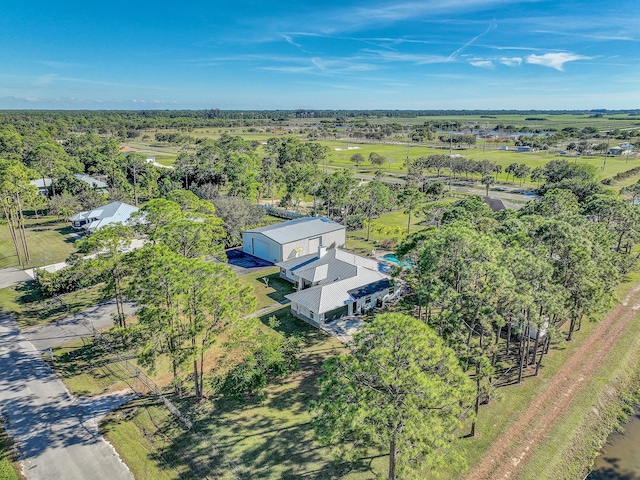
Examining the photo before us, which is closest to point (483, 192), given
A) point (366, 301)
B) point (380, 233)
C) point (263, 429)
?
point (380, 233)

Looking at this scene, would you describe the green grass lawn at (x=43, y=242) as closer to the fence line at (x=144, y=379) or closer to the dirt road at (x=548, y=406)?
the fence line at (x=144, y=379)

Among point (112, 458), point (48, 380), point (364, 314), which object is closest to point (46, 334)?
point (48, 380)

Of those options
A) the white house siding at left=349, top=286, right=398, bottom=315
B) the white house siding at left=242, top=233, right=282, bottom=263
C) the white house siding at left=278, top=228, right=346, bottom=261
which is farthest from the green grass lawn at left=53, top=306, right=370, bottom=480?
the white house siding at left=242, top=233, right=282, bottom=263

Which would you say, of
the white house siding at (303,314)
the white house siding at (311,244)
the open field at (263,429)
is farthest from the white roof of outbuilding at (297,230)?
the open field at (263,429)

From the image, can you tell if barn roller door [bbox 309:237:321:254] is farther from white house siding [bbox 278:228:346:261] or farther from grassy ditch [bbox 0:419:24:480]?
grassy ditch [bbox 0:419:24:480]

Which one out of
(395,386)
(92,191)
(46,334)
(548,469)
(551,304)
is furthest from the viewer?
(92,191)

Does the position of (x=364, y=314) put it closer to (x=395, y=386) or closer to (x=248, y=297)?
(x=248, y=297)
